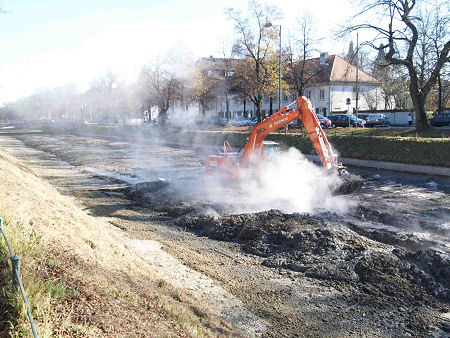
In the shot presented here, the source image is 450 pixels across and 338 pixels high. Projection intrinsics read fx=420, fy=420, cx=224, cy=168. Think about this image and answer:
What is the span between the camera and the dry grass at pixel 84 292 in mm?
4480

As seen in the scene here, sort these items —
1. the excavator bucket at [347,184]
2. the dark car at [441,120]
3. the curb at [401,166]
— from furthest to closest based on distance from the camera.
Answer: the dark car at [441,120]
the curb at [401,166]
the excavator bucket at [347,184]

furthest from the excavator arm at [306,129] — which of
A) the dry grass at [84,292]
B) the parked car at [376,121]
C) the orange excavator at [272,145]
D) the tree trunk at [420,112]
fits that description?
the parked car at [376,121]

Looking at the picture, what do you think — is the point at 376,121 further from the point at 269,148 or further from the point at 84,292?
the point at 84,292

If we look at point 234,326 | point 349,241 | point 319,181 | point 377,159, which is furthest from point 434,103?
point 234,326

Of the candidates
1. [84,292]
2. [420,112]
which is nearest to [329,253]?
[84,292]

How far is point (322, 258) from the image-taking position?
9336 mm

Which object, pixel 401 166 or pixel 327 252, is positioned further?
pixel 401 166

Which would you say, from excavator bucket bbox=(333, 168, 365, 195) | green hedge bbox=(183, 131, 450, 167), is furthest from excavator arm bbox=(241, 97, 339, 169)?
green hedge bbox=(183, 131, 450, 167)

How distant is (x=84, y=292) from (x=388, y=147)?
24194 mm

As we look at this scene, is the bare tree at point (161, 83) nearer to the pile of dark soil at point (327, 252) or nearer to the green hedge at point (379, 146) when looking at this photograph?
the green hedge at point (379, 146)

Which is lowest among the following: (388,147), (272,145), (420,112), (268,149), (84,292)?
(84,292)

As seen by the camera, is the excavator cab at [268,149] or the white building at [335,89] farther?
the white building at [335,89]

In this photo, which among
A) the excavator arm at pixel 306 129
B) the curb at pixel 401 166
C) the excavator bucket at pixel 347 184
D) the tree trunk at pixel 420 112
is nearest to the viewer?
the excavator arm at pixel 306 129

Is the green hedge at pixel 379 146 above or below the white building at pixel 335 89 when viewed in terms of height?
below
